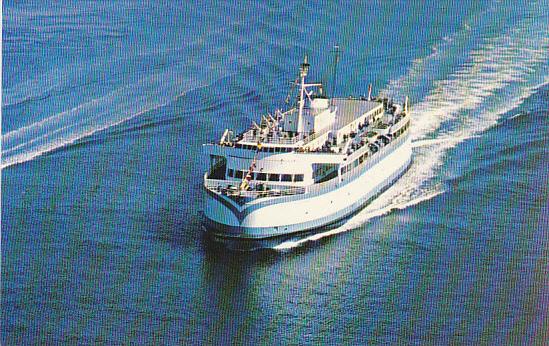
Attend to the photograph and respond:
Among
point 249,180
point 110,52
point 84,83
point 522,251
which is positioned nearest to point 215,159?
point 249,180

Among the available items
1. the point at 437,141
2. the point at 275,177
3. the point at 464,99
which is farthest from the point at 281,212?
the point at 464,99

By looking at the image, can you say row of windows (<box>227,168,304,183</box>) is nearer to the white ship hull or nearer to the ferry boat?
the ferry boat

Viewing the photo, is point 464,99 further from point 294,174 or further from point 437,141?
point 294,174

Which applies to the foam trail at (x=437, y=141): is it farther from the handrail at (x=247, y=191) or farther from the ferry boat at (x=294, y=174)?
the handrail at (x=247, y=191)

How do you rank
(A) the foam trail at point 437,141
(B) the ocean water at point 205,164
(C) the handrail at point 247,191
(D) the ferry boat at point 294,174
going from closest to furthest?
(B) the ocean water at point 205,164, (D) the ferry boat at point 294,174, (C) the handrail at point 247,191, (A) the foam trail at point 437,141

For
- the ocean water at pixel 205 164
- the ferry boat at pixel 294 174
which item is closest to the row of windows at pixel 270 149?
the ferry boat at pixel 294 174

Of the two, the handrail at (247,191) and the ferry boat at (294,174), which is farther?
the handrail at (247,191)
